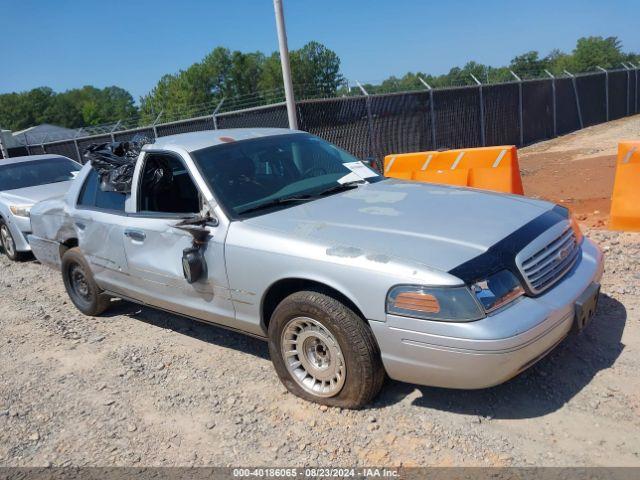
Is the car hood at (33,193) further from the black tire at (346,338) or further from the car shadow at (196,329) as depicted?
the black tire at (346,338)

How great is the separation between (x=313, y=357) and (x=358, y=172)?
5.82 ft

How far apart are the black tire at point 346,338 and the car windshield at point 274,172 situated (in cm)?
82

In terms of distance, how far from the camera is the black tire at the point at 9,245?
336 inches

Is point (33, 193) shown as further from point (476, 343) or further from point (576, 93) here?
point (576, 93)

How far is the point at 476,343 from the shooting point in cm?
271

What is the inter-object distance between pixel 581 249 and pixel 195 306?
2743 millimetres

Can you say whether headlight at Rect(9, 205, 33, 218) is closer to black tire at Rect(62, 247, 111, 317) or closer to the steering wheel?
black tire at Rect(62, 247, 111, 317)

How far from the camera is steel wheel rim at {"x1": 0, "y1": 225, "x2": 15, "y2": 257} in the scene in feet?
28.1

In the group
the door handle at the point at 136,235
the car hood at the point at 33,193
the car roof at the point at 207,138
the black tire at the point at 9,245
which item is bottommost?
→ the black tire at the point at 9,245

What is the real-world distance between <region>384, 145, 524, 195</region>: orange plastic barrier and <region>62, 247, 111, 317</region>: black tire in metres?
3.97

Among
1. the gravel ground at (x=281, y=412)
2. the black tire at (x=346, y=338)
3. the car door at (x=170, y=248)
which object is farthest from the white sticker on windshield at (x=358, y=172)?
the gravel ground at (x=281, y=412)

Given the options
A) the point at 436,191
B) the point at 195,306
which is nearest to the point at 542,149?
the point at 436,191

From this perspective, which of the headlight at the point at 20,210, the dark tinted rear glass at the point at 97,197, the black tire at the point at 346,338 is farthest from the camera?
the headlight at the point at 20,210

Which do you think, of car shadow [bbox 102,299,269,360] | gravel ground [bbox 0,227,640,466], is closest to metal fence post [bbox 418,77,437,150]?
gravel ground [bbox 0,227,640,466]
